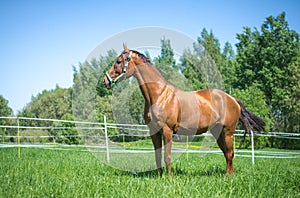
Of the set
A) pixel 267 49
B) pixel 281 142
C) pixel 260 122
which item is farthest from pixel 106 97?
pixel 267 49

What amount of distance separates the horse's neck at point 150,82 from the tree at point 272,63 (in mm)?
27392

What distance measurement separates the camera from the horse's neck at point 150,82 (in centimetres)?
468

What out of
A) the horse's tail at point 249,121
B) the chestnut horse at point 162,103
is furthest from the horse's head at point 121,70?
the horse's tail at point 249,121

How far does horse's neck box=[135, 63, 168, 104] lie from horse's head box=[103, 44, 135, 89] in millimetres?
146

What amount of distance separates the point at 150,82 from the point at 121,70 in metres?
0.50

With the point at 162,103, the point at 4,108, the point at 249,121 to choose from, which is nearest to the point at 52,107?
the point at 4,108

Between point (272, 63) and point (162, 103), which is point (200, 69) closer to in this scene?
point (162, 103)

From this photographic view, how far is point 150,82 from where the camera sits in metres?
4.72

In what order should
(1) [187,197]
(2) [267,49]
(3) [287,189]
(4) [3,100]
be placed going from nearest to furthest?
(1) [187,197], (3) [287,189], (2) [267,49], (4) [3,100]

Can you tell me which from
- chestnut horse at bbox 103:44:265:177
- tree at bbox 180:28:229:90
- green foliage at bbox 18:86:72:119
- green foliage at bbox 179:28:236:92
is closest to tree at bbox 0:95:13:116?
green foliage at bbox 18:86:72:119

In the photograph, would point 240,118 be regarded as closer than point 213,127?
No

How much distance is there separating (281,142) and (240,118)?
64.5 feet

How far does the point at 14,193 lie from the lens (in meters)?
3.26

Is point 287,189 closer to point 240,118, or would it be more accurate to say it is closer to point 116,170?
point 240,118
